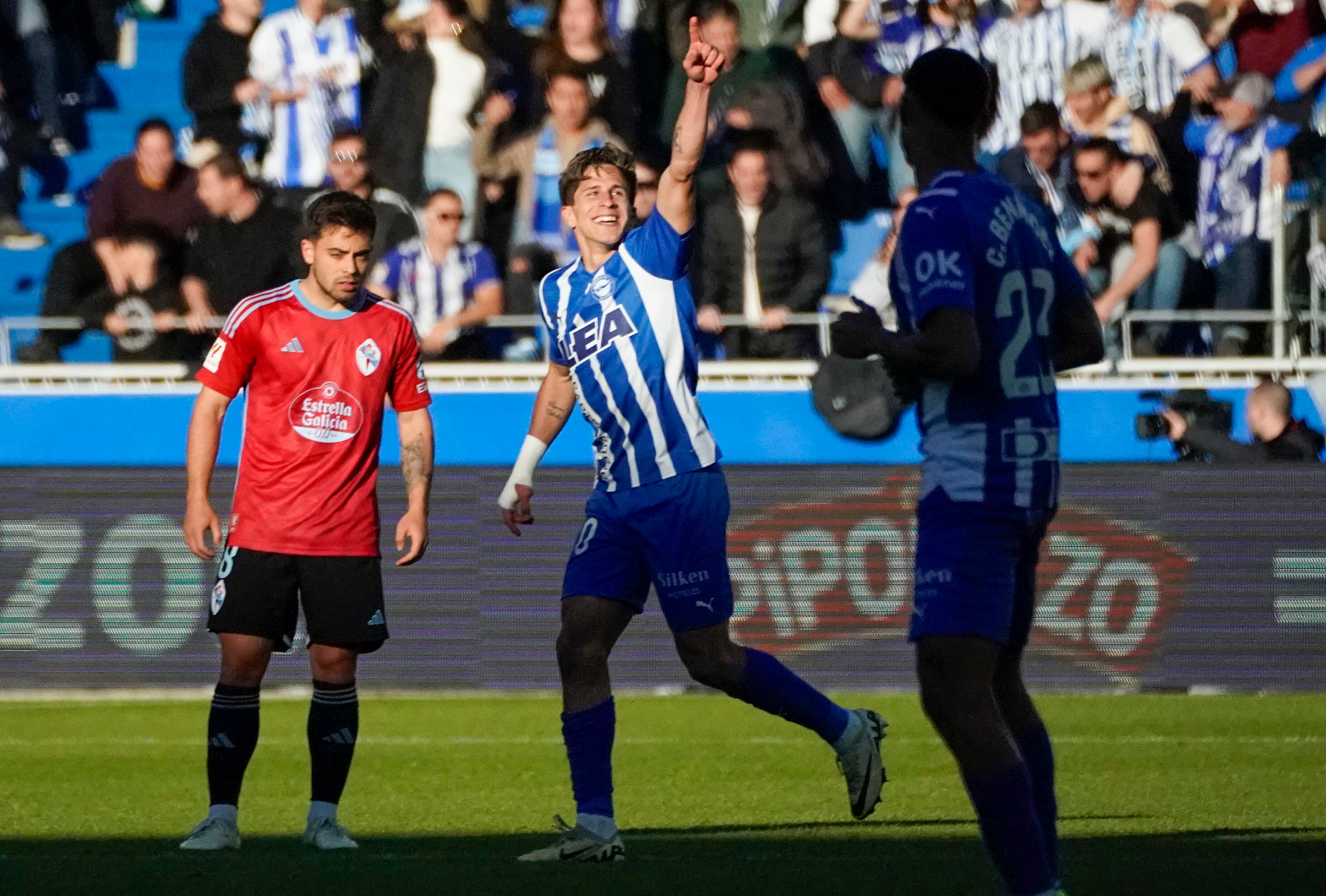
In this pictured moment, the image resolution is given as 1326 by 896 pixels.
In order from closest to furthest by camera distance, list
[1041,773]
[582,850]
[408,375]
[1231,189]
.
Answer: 1. [1041,773]
2. [582,850]
3. [408,375]
4. [1231,189]

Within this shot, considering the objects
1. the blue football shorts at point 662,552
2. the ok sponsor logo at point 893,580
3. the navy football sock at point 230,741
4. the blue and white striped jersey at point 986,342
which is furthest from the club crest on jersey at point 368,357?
the ok sponsor logo at point 893,580

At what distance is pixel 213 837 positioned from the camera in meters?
6.05

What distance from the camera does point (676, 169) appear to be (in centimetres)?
569

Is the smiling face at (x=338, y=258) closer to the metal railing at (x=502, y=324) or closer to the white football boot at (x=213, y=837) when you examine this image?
the white football boot at (x=213, y=837)

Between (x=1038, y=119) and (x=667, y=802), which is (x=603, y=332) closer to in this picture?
(x=667, y=802)

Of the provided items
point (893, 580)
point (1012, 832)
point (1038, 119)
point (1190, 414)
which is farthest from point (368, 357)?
point (1038, 119)

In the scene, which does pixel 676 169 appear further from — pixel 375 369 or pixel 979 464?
pixel 979 464

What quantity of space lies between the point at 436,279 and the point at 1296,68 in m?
5.97

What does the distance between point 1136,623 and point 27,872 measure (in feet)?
23.1

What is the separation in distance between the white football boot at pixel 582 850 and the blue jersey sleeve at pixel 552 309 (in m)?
1.38

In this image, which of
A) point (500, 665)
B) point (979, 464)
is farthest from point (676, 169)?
point (500, 665)

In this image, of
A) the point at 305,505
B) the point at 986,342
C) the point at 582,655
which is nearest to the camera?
the point at 986,342

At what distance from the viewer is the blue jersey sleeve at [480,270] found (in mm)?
12781

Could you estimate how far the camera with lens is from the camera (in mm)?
11930
